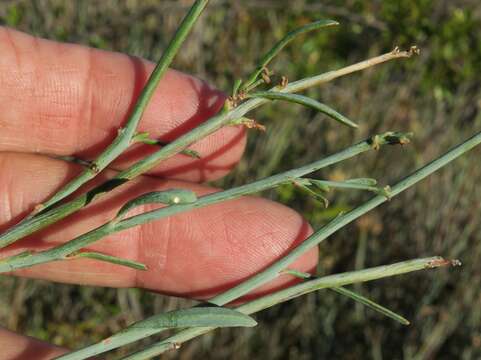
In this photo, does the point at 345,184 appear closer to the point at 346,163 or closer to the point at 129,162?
the point at 129,162

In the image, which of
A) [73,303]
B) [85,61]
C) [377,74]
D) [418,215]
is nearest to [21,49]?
[85,61]

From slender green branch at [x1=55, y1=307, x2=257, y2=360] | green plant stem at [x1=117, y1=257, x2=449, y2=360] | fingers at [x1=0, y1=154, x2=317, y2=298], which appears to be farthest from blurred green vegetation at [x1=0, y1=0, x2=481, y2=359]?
slender green branch at [x1=55, y1=307, x2=257, y2=360]

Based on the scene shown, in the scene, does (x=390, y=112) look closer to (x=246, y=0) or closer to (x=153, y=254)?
(x=246, y=0)

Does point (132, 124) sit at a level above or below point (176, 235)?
above

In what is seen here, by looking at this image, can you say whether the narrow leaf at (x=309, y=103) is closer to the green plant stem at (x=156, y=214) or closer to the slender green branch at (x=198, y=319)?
the green plant stem at (x=156, y=214)

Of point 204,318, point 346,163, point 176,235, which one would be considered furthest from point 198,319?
point 346,163

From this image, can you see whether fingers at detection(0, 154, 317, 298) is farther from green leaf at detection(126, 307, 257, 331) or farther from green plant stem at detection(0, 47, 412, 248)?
green leaf at detection(126, 307, 257, 331)
